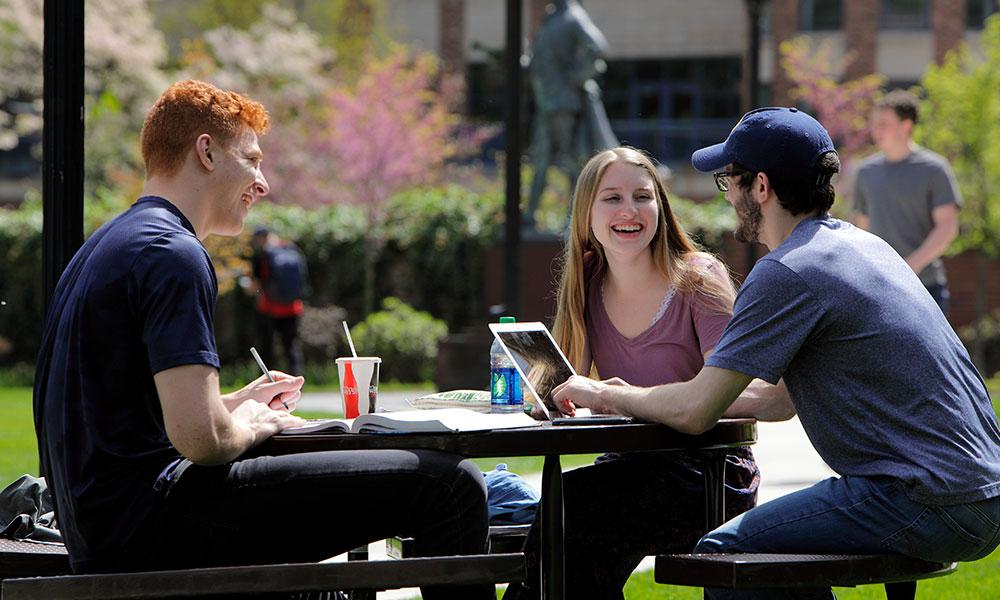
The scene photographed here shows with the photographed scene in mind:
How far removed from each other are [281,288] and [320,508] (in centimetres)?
1525

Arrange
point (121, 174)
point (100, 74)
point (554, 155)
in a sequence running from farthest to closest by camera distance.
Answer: point (100, 74)
point (121, 174)
point (554, 155)

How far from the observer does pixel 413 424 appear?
341cm

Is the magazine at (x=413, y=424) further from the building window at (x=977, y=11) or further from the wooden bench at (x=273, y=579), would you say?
the building window at (x=977, y=11)

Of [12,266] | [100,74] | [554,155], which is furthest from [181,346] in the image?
[100,74]

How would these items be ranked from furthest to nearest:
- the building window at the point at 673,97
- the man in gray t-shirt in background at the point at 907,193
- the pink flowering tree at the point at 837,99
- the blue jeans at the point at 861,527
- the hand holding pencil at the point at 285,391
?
the building window at the point at 673,97 → the pink flowering tree at the point at 837,99 → the man in gray t-shirt in background at the point at 907,193 → the hand holding pencil at the point at 285,391 → the blue jeans at the point at 861,527

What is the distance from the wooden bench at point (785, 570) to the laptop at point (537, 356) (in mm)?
584

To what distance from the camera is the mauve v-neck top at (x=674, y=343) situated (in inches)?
166

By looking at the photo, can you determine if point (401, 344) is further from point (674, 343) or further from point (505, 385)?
point (505, 385)

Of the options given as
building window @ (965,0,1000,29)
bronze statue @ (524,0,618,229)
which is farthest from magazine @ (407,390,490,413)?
building window @ (965,0,1000,29)

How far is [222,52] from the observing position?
3098 centimetres

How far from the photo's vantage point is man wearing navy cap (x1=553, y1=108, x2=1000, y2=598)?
3.34m

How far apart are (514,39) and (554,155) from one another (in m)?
7.80

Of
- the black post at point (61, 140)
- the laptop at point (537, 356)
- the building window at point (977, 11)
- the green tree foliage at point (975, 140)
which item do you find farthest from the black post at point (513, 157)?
the building window at point (977, 11)

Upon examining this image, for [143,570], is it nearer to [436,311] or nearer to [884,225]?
[884,225]
